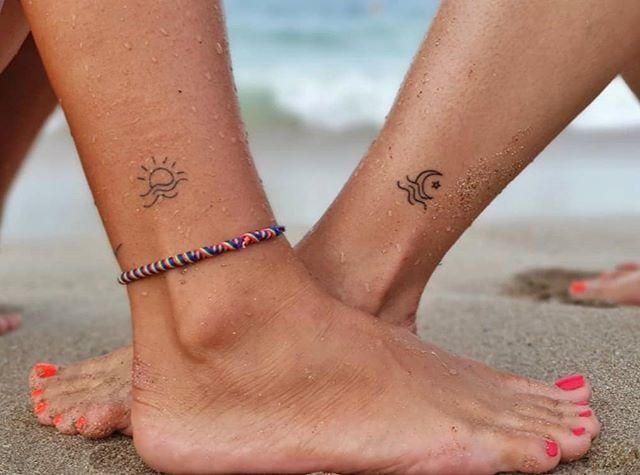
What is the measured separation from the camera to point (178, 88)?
114 centimetres

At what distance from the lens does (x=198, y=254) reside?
3.77 feet

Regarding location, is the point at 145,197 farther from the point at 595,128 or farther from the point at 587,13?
the point at 595,128

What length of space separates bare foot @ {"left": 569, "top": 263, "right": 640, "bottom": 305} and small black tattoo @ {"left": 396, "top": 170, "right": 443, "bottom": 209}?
102 cm

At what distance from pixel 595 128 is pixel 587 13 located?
474 cm

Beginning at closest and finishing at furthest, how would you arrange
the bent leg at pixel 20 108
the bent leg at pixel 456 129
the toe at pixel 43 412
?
the bent leg at pixel 456 129 → the toe at pixel 43 412 → the bent leg at pixel 20 108

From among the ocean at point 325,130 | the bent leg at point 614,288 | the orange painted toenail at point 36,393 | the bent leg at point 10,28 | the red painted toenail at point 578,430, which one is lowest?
the red painted toenail at point 578,430

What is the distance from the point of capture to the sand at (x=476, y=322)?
1.27m

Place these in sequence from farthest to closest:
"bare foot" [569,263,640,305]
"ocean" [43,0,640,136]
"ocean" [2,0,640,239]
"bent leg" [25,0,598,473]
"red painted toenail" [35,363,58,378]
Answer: "ocean" [43,0,640,136], "ocean" [2,0,640,239], "bare foot" [569,263,640,305], "red painted toenail" [35,363,58,378], "bent leg" [25,0,598,473]

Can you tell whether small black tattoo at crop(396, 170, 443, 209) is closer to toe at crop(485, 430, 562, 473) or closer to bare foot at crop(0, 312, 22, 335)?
toe at crop(485, 430, 562, 473)

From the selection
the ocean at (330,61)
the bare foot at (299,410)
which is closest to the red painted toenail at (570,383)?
the bare foot at (299,410)

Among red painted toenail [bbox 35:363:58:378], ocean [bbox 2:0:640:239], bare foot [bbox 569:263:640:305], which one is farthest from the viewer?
ocean [bbox 2:0:640:239]

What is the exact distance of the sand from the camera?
4.18 feet

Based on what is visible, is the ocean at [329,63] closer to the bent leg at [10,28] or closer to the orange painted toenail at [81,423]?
the bent leg at [10,28]

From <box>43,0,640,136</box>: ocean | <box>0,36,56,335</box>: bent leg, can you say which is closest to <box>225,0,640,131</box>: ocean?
<box>43,0,640,136</box>: ocean
